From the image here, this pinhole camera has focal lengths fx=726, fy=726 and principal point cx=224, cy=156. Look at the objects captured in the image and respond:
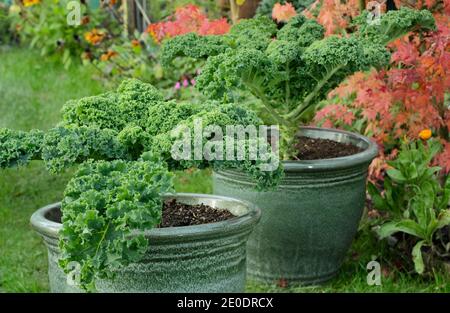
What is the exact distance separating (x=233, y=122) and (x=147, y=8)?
20.9ft

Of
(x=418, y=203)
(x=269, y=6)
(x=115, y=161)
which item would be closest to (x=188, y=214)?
(x=115, y=161)

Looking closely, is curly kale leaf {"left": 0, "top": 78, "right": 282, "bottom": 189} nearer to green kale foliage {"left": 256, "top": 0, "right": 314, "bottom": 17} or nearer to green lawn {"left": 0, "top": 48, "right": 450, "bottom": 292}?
green lawn {"left": 0, "top": 48, "right": 450, "bottom": 292}

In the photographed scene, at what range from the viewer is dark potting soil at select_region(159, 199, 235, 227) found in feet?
8.48

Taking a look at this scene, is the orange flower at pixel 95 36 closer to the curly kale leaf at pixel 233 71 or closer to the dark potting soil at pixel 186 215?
the curly kale leaf at pixel 233 71

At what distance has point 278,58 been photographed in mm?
3266

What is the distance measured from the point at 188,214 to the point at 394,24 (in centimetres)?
145

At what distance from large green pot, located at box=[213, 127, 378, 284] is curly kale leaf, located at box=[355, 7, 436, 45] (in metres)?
0.54

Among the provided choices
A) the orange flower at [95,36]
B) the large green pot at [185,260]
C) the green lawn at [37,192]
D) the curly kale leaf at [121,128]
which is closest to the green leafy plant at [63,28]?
the green lawn at [37,192]

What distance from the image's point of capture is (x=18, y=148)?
245cm

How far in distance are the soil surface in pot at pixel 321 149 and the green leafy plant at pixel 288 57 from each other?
0.11 m

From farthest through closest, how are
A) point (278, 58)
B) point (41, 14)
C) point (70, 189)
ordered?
point (41, 14)
point (278, 58)
point (70, 189)

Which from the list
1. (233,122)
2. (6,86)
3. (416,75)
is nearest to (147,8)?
(6,86)
